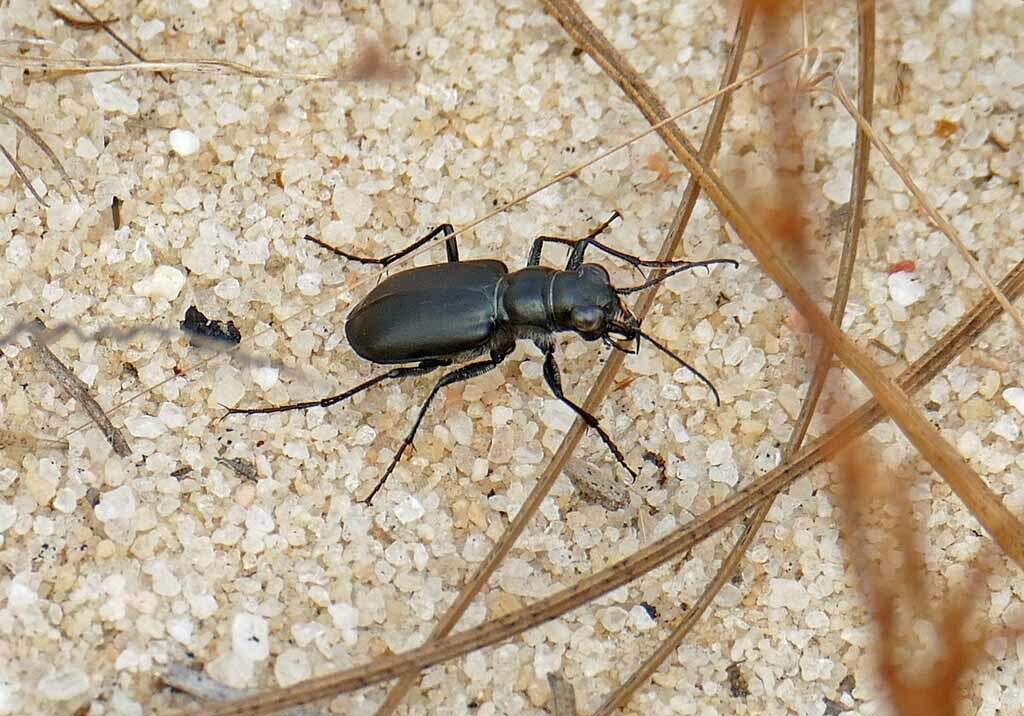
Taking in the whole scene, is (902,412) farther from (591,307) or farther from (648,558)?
(591,307)

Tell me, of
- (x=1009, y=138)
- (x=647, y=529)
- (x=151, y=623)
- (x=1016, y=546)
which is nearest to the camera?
(x=1016, y=546)

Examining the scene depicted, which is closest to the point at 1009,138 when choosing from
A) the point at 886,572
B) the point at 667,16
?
the point at 667,16

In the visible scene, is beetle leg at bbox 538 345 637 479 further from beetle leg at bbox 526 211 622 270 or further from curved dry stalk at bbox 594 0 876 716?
curved dry stalk at bbox 594 0 876 716

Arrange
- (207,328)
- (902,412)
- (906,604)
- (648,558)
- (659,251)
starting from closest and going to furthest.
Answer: (902,412)
(648,558)
(906,604)
(207,328)
(659,251)

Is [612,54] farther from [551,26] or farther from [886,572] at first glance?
[886,572]

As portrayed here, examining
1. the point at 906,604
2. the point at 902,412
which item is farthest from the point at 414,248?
the point at 906,604

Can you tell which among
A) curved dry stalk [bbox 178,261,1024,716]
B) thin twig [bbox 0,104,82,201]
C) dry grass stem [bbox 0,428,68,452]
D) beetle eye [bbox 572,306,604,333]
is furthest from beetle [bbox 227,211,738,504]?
thin twig [bbox 0,104,82,201]

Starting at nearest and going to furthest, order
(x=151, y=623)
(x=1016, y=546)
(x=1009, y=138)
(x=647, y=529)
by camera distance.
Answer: (x=1016, y=546) → (x=151, y=623) → (x=647, y=529) → (x=1009, y=138)
